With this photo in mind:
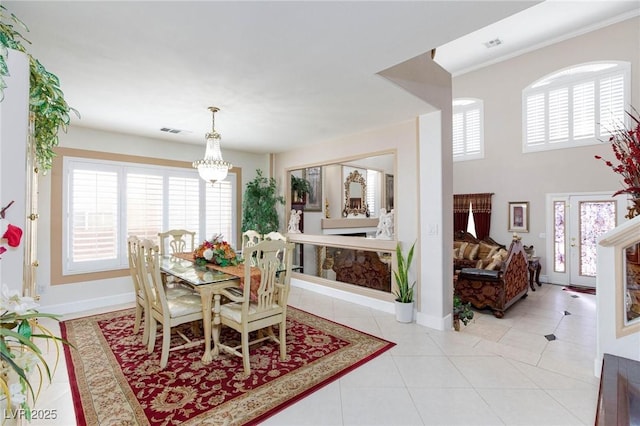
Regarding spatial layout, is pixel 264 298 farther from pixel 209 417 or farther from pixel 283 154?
pixel 283 154

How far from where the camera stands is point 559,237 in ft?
21.4

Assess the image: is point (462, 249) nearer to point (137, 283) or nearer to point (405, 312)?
point (405, 312)

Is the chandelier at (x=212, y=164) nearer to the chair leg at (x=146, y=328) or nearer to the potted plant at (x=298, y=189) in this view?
the chair leg at (x=146, y=328)

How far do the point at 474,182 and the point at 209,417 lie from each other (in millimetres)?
7732

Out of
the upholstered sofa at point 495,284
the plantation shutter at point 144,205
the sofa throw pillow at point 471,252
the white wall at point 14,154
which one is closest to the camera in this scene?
the white wall at point 14,154

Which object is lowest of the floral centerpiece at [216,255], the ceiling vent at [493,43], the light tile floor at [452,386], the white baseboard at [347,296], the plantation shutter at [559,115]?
the light tile floor at [452,386]

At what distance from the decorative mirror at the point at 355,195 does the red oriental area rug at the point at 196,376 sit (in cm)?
334

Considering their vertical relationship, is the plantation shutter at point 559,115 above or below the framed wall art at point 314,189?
above

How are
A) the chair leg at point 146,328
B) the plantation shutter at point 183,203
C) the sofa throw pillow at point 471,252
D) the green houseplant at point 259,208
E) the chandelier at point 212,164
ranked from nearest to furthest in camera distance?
the chair leg at point 146,328, the chandelier at point 212,164, the plantation shutter at point 183,203, the green houseplant at point 259,208, the sofa throw pillow at point 471,252

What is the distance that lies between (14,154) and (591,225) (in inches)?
338

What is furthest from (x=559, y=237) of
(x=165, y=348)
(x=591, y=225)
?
(x=165, y=348)

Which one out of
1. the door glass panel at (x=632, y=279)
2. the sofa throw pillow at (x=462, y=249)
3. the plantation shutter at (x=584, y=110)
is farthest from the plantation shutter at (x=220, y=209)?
the plantation shutter at (x=584, y=110)

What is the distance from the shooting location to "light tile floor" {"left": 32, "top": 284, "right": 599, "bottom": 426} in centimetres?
196

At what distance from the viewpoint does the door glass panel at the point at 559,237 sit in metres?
6.45
